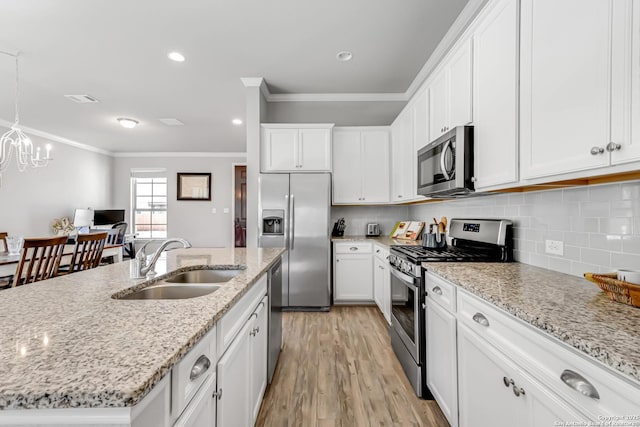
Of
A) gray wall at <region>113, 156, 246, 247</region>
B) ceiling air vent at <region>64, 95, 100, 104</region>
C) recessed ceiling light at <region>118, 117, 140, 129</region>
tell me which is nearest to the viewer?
ceiling air vent at <region>64, 95, 100, 104</region>

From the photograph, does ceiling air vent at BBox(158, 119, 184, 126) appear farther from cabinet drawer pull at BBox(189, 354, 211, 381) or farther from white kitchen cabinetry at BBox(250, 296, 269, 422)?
cabinet drawer pull at BBox(189, 354, 211, 381)

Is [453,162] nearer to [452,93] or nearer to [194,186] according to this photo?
[452,93]

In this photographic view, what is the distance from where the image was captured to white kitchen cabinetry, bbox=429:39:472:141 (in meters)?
1.83

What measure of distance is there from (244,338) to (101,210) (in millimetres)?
6803

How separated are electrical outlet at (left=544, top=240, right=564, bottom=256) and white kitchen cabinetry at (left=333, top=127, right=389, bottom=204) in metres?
2.26

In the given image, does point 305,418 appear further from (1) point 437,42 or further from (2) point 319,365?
(1) point 437,42

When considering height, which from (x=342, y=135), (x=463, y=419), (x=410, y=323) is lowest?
(x=463, y=419)

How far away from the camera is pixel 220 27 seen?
247 centimetres

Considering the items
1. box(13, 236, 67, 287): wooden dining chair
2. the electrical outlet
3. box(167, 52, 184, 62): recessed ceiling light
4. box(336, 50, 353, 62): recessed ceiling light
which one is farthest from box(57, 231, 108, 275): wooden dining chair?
the electrical outlet

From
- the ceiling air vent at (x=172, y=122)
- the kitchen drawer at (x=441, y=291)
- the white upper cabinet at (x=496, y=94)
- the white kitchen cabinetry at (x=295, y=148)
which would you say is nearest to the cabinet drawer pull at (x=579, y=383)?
the kitchen drawer at (x=441, y=291)

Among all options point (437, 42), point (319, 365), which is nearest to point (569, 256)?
point (319, 365)

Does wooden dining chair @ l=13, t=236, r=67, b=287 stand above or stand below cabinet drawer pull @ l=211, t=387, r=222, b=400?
above

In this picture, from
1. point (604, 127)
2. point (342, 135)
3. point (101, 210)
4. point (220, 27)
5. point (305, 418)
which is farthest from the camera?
point (101, 210)

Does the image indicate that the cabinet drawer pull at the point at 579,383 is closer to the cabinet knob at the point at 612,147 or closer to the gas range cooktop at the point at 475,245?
the cabinet knob at the point at 612,147
